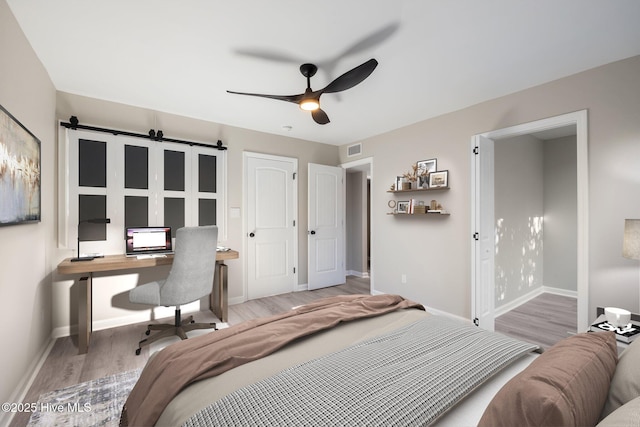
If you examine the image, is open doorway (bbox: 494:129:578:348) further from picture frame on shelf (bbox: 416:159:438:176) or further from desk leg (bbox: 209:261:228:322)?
desk leg (bbox: 209:261:228:322)

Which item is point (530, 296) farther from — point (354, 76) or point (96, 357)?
point (96, 357)

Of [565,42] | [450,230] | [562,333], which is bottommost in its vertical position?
[562,333]

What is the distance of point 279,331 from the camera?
1511 mm

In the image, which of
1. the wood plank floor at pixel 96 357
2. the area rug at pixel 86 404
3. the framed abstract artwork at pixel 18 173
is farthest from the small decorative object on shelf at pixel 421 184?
the framed abstract artwork at pixel 18 173

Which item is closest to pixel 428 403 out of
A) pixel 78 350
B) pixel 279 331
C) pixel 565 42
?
pixel 279 331

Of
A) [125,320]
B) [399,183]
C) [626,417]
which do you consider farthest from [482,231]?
[125,320]

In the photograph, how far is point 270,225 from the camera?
4297mm

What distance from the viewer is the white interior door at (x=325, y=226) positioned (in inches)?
184

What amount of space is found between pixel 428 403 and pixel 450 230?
2.73 m

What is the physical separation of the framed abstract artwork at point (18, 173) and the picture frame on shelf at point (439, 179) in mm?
3678

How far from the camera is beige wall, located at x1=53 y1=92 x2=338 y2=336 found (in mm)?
2943

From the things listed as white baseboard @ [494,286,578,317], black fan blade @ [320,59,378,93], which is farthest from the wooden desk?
white baseboard @ [494,286,578,317]

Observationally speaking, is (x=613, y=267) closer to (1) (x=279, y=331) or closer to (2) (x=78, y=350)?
(1) (x=279, y=331)

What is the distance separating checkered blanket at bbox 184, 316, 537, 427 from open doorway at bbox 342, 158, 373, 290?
4259 millimetres
